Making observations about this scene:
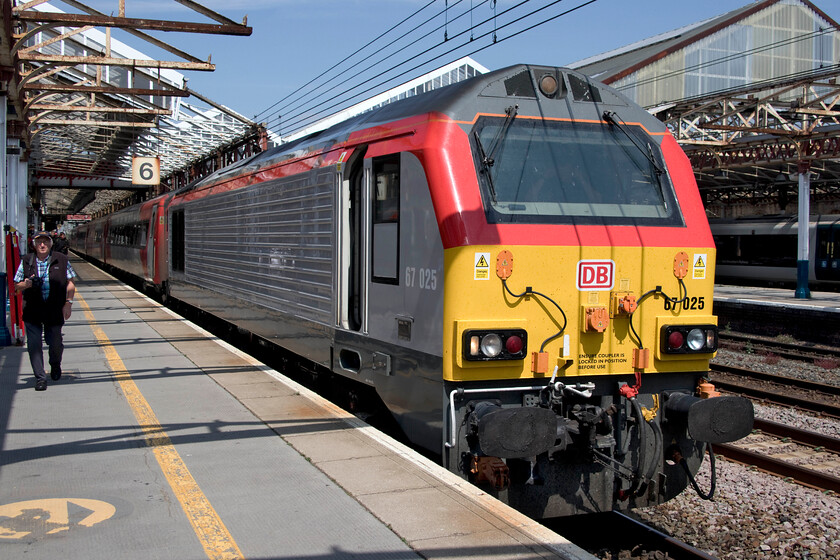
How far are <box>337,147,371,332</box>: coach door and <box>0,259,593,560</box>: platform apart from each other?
94 cm

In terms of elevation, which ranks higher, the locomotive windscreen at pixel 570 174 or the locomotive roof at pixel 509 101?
the locomotive roof at pixel 509 101

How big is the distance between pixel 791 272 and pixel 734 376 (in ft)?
62.0

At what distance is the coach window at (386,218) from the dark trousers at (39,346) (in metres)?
4.22

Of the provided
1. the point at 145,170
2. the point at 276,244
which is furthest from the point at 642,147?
the point at 145,170

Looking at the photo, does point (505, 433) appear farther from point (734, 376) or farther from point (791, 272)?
point (791, 272)

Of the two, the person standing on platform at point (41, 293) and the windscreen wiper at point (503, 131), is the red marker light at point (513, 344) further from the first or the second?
the person standing on platform at point (41, 293)

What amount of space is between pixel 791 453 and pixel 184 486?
6317 mm

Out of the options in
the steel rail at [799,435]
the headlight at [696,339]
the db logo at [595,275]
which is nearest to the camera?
the db logo at [595,275]

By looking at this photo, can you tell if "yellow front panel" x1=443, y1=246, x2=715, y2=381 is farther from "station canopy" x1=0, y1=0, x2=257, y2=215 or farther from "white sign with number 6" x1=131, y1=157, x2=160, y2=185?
"white sign with number 6" x1=131, y1=157, x2=160, y2=185

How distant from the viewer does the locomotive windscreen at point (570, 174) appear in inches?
221

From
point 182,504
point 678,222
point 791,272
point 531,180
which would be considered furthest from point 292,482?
point 791,272

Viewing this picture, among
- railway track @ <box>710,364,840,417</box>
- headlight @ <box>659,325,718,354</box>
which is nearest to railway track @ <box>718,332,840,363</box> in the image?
railway track @ <box>710,364,840,417</box>

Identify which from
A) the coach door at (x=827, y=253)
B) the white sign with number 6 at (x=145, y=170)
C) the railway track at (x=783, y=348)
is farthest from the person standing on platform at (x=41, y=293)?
the coach door at (x=827, y=253)

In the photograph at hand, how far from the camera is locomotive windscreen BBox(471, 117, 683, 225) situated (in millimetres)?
5617
